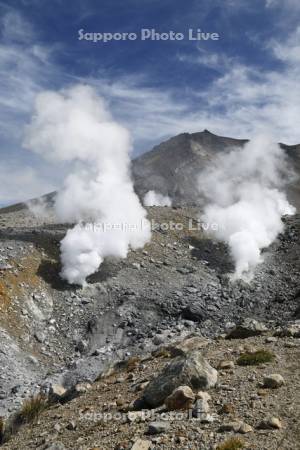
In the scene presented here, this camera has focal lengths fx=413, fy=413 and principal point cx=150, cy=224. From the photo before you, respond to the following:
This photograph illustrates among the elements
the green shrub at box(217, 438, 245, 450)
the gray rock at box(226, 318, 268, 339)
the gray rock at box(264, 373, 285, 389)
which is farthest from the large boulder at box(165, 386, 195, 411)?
the gray rock at box(226, 318, 268, 339)

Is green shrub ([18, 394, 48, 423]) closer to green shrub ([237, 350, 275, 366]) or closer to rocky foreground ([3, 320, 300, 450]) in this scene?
rocky foreground ([3, 320, 300, 450])

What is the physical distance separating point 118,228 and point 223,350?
51.3ft

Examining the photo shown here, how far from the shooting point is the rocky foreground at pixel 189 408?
24.1 ft

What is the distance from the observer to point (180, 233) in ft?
108

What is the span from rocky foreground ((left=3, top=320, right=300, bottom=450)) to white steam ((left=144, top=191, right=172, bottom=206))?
55.0 m

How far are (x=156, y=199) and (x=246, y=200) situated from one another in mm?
23248

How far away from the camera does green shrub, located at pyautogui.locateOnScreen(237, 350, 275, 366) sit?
11.0m

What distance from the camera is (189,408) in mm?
8367

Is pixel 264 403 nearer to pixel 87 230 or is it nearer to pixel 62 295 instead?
pixel 62 295

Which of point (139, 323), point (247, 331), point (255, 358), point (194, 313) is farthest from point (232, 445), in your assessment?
point (194, 313)

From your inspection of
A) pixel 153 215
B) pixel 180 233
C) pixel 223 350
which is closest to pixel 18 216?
pixel 153 215

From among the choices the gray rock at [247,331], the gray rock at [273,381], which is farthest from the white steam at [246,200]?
the gray rock at [273,381]

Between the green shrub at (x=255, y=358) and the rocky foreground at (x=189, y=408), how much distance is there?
0.09 ft

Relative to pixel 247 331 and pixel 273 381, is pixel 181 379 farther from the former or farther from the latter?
pixel 247 331
